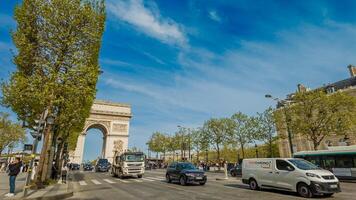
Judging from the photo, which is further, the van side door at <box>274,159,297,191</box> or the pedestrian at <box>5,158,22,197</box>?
the van side door at <box>274,159,297,191</box>

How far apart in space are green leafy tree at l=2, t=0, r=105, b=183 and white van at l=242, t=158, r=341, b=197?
11217mm

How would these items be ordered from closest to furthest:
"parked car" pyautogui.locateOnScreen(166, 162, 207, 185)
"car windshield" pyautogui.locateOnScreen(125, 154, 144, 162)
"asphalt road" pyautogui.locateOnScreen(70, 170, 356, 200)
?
"asphalt road" pyautogui.locateOnScreen(70, 170, 356, 200), "parked car" pyautogui.locateOnScreen(166, 162, 207, 185), "car windshield" pyautogui.locateOnScreen(125, 154, 144, 162)

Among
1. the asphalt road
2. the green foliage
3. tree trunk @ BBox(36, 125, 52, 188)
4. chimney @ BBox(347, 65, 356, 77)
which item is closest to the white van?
the asphalt road

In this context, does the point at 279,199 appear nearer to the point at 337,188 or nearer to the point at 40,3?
the point at 337,188

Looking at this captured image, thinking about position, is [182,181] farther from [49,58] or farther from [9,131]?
[9,131]

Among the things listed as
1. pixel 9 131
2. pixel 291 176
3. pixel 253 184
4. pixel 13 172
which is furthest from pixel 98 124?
pixel 291 176

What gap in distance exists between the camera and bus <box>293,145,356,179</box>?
20531 millimetres

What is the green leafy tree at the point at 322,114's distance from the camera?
2978 centimetres

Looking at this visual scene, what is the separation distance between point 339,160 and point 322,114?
10.3m

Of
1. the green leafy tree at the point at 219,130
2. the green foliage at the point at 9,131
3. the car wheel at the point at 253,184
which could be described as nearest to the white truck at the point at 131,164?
the car wheel at the point at 253,184

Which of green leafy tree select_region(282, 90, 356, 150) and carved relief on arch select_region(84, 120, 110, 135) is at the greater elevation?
carved relief on arch select_region(84, 120, 110, 135)

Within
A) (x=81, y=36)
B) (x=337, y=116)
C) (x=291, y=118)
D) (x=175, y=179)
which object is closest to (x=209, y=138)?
(x=291, y=118)

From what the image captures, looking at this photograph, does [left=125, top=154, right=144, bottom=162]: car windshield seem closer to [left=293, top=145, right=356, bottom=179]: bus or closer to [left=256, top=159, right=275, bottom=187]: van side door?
[left=256, top=159, right=275, bottom=187]: van side door

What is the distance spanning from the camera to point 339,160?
21.5 m
